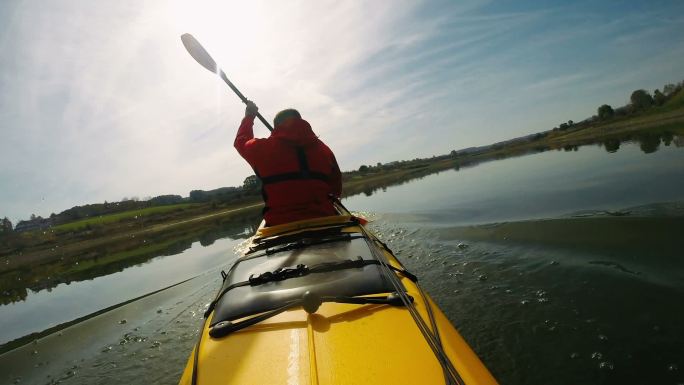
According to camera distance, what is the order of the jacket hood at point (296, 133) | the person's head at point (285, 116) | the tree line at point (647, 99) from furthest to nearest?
the tree line at point (647, 99)
the person's head at point (285, 116)
the jacket hood at point (296, 133)

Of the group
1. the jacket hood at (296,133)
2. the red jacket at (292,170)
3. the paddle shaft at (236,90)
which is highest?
the paddle shaft at (236,90)

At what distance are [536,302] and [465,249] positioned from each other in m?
3.20

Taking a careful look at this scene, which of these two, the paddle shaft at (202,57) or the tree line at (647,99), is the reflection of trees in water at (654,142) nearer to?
the paddle shaft at (202,57)

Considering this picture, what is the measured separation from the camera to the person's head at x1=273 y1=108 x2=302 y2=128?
5117 mm

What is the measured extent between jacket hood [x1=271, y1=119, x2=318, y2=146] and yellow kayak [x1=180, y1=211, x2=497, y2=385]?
6.56 feet

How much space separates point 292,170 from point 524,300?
4275 millimetres

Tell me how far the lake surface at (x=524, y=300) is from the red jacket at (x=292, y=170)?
2912 mm

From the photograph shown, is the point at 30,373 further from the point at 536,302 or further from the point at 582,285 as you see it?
the point at 582,285

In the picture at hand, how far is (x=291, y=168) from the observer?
489 cm

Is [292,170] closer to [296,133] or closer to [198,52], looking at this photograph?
[296,133]

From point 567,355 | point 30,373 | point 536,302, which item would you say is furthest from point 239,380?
point 30,373

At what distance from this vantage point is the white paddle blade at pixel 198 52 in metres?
9.05

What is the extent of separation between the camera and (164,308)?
8.33 metres

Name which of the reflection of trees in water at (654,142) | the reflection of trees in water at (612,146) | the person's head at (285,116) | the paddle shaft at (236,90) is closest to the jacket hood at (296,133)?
the person's head at (285,116)
